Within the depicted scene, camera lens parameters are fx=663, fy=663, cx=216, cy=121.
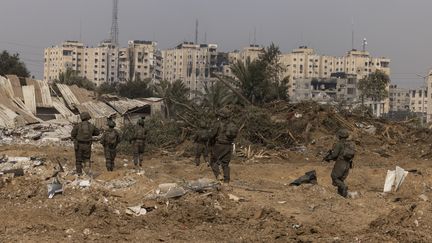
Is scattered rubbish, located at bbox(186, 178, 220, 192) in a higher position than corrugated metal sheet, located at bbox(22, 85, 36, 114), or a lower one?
lower

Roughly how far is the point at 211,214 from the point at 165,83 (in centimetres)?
3479

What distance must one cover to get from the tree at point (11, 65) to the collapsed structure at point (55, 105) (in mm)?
16533

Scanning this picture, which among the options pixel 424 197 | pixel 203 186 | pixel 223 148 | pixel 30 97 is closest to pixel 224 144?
pixel 223 148

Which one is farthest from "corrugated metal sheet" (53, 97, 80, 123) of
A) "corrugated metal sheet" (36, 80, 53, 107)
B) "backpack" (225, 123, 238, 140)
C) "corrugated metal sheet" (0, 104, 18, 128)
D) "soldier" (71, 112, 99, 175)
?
"backpack" (225, 123, 238, 140)

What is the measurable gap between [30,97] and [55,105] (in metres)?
1.17

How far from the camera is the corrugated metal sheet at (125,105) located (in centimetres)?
3197

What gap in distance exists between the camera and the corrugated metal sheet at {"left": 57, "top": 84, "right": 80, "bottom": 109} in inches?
1234

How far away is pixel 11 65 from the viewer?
49031 mm

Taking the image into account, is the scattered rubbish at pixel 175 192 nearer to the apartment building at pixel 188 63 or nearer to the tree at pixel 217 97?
the tree at pixel 217 97

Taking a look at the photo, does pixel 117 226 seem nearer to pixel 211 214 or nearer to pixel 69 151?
pixel 211 214

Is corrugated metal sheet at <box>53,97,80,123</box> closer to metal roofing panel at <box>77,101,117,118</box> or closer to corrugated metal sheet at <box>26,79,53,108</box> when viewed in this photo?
corrugated metal sheet at <box>26,79,53,108</box>

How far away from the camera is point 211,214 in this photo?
9648mm

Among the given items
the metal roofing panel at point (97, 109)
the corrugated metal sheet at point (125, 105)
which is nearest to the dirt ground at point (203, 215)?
the metal roofing panel at point (97, 109)

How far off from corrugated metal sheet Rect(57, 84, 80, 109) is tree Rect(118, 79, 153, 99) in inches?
851
